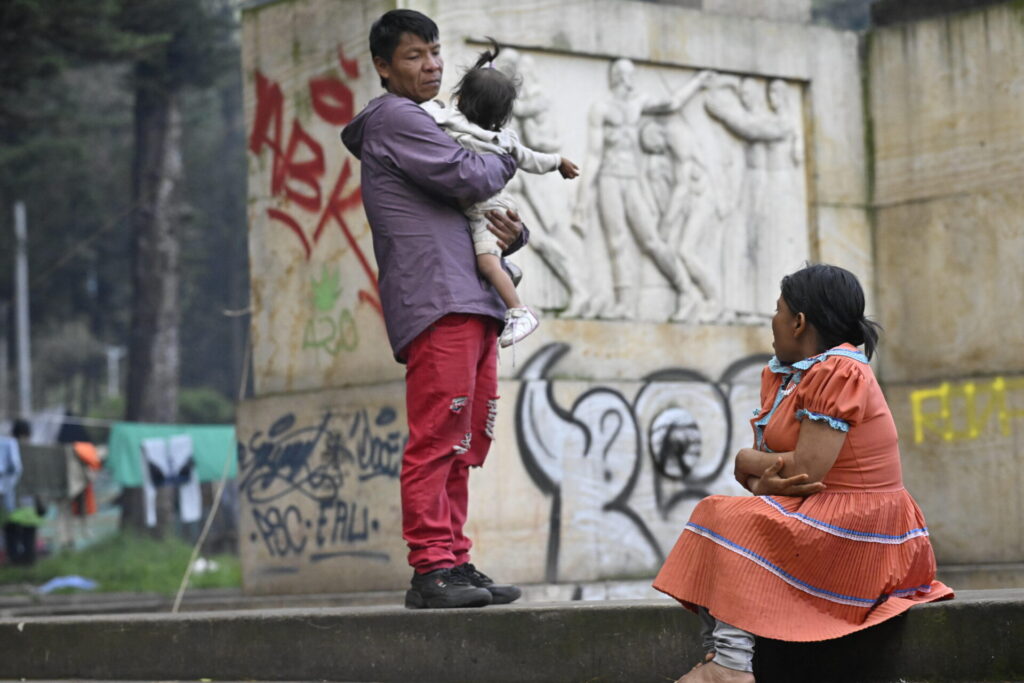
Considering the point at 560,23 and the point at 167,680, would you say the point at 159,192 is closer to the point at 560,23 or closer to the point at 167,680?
the point at 560,23

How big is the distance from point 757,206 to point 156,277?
17.7 metres

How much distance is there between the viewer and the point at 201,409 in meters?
42.1

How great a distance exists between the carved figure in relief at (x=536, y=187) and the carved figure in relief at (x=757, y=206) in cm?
104

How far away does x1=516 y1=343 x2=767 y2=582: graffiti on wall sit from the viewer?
303 inches

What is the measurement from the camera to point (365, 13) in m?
7.82

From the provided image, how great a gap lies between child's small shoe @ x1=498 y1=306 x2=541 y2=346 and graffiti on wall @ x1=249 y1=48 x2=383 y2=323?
2703 mm

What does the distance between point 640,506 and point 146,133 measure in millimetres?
19825

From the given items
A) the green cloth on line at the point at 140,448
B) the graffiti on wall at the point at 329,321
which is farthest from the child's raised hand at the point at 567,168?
the green cloth on line at the point at 140,448

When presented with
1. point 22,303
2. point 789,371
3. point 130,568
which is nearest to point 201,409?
point 22,303

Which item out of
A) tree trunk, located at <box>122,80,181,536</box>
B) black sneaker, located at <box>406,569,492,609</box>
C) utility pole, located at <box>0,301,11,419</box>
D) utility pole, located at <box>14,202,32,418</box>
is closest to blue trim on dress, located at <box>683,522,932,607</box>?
black sneaker, located at <box>406,569,492,609</box>

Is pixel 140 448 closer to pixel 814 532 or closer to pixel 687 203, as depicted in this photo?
pixel 687 203

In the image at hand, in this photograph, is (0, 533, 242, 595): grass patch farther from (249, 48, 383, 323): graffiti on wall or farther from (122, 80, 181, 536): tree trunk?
(249, 48, 383, 323): graffiti on wall

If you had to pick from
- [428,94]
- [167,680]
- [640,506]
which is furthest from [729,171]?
[167,680]

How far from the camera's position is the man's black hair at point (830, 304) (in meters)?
4.15
